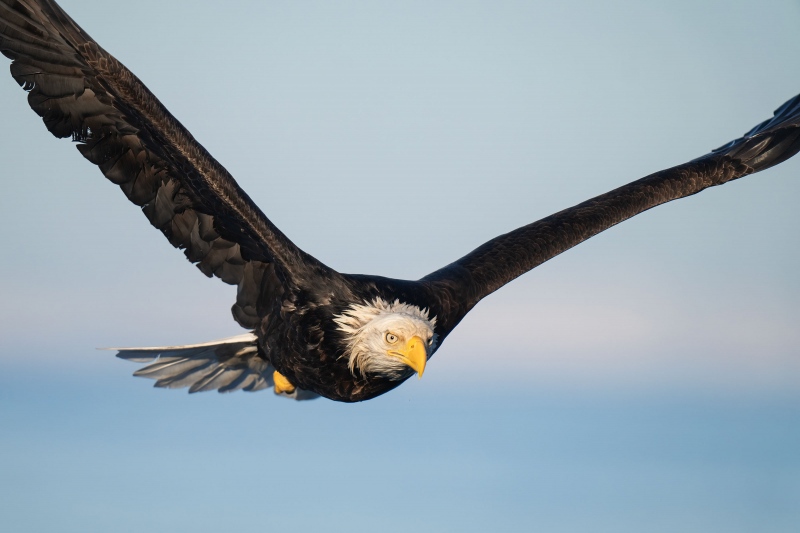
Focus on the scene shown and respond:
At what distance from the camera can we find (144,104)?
6.08 metres

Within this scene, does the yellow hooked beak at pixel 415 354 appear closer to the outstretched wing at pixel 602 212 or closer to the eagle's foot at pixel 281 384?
the outstretched wing at pixel 602 212

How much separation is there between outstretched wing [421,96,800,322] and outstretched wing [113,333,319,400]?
82.9 inches

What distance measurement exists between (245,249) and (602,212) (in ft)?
10.3

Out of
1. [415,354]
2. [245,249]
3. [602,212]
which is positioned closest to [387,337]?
[415,354]

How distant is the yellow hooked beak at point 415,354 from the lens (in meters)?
6.16

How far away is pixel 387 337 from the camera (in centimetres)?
634

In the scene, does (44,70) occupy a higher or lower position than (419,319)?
higher

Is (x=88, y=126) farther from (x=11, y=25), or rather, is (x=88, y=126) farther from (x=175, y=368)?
(x=175, y=368)

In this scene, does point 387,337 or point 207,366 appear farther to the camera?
point 207,366

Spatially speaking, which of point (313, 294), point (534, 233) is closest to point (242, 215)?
point (313, 294)

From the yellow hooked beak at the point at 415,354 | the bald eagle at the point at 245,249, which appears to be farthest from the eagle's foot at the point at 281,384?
the yellow hooked beak at the point at 415,354

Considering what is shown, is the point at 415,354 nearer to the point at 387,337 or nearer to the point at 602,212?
the point at 387,337

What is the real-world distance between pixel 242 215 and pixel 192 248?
1132mm

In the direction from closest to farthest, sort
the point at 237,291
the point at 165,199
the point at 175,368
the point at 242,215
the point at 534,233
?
the point at 242,215, the point at 165,199, the point at 237,291, the point at 534,233, the point at 175,368
